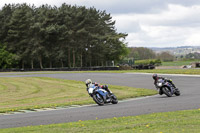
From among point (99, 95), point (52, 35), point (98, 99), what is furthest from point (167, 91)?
point (52, 35)

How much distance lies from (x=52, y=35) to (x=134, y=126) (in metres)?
72.5

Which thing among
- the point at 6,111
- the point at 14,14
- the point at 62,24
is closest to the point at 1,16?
the point at 14,14

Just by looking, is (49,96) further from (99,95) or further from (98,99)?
(98,99)

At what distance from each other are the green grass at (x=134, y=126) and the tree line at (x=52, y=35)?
223 feet

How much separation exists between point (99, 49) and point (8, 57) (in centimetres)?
2240

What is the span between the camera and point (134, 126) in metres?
9.03

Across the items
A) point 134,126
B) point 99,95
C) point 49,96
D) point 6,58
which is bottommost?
point 49,96

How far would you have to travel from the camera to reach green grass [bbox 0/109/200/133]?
Answer: 8.35m

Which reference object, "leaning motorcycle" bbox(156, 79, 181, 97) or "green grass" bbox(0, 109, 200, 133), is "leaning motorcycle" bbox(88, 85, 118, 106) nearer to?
"leaning motorcycle" bbox(156, 79, 181, 97)

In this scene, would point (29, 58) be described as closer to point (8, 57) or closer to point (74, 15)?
point (8, 57)

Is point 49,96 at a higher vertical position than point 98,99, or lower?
lower

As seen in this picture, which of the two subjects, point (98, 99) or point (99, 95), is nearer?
point (98, 99)

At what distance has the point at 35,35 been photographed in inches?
3214

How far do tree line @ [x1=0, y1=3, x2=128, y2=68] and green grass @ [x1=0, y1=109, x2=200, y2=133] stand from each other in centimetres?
6798
